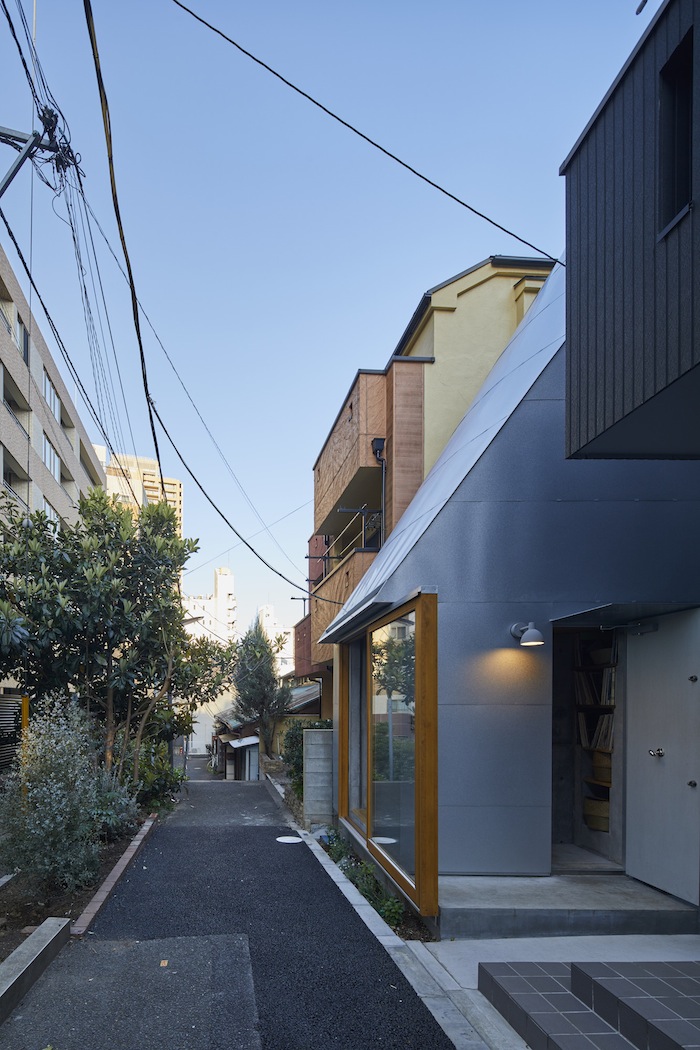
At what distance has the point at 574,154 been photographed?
597cm

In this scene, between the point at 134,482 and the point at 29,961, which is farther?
the point at 134,482

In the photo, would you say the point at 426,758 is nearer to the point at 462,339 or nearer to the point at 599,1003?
the point at 599,1003

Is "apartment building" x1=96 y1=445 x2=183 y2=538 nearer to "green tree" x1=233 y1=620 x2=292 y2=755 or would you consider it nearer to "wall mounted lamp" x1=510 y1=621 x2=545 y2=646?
"green tree" x1=233 y1=620 x2=292 y2=755

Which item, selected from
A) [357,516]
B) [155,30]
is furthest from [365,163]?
[357,516]

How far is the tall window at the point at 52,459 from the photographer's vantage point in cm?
2963

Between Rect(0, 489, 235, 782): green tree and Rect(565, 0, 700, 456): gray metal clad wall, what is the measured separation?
9098mm

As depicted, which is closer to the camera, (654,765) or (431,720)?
(431,720)

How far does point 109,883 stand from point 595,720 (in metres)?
5.44

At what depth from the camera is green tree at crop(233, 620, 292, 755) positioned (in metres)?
Result: 28.7

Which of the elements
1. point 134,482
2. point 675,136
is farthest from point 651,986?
point 134,482

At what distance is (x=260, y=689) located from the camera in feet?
94.6

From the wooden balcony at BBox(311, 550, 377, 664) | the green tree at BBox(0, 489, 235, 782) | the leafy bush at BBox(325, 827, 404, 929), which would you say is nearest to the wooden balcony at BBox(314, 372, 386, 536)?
the wooden balcony at BBox(311, 550, 377, 664)

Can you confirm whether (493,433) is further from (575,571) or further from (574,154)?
(574,154)

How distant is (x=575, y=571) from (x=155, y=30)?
6.19 m
